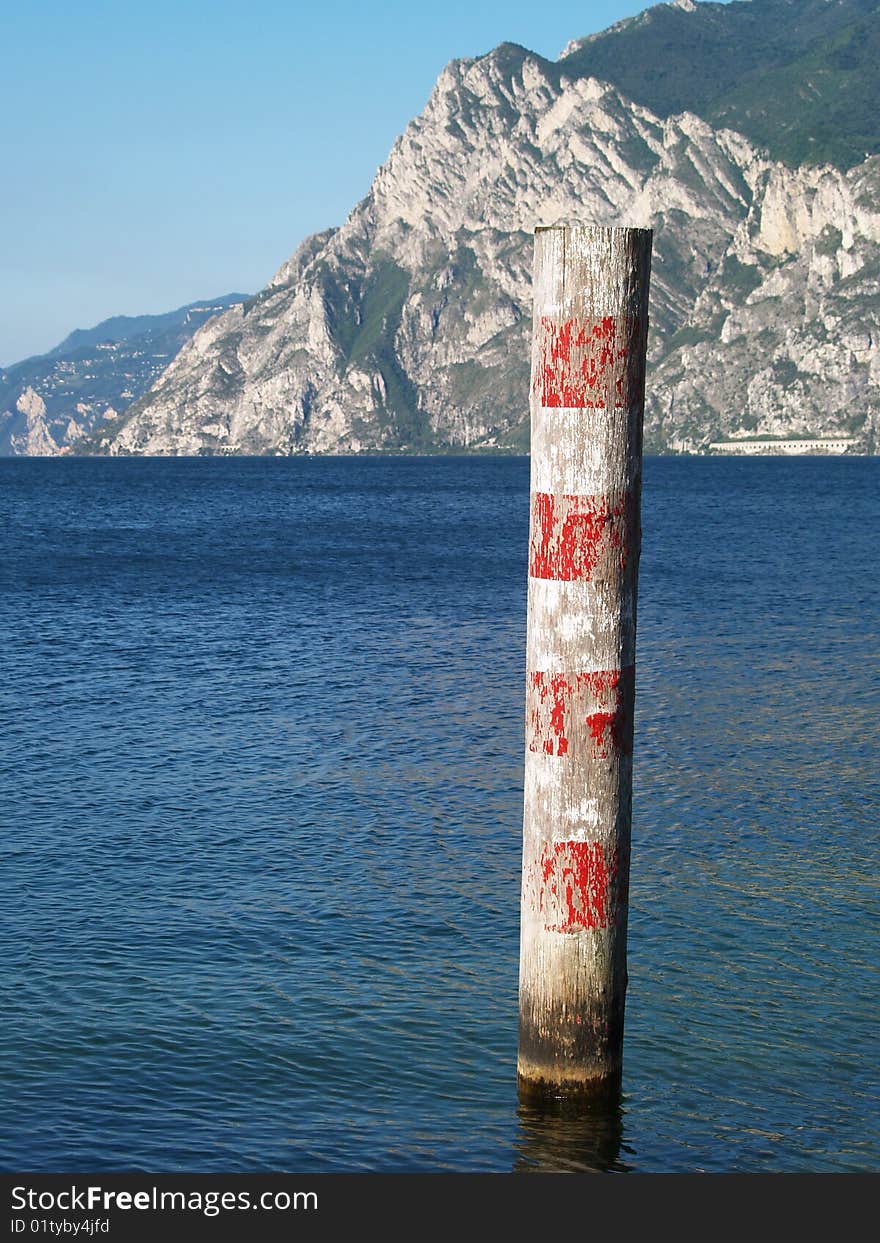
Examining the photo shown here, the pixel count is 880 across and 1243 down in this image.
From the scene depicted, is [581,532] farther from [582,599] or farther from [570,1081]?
[570,1081]

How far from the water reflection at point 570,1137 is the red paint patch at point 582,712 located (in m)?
3.38

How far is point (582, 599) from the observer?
12250mm

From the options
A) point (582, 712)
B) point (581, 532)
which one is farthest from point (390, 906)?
point (581, 532)

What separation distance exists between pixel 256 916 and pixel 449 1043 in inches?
212

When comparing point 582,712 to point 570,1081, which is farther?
point 570,1081

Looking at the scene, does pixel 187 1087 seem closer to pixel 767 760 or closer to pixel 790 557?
pixel 767 760

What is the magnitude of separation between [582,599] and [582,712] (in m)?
0.95

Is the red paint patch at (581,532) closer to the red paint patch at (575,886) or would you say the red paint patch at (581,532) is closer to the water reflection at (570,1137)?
the red paint patch at (575,886)

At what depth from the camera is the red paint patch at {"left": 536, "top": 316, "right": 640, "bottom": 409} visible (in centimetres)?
1209

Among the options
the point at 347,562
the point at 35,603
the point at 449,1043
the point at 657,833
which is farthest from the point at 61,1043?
the point at 347,562

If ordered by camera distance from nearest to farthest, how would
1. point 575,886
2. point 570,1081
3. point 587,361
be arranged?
1. point 587,361
2. point 575,886
3. point 570,1081

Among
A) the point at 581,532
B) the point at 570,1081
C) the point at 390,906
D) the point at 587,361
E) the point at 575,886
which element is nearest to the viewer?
the point at 587,361

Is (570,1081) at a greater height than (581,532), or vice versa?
(581,532)

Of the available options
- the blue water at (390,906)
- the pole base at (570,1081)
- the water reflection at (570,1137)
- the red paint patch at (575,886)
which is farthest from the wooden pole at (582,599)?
the blue water at (390,906)
